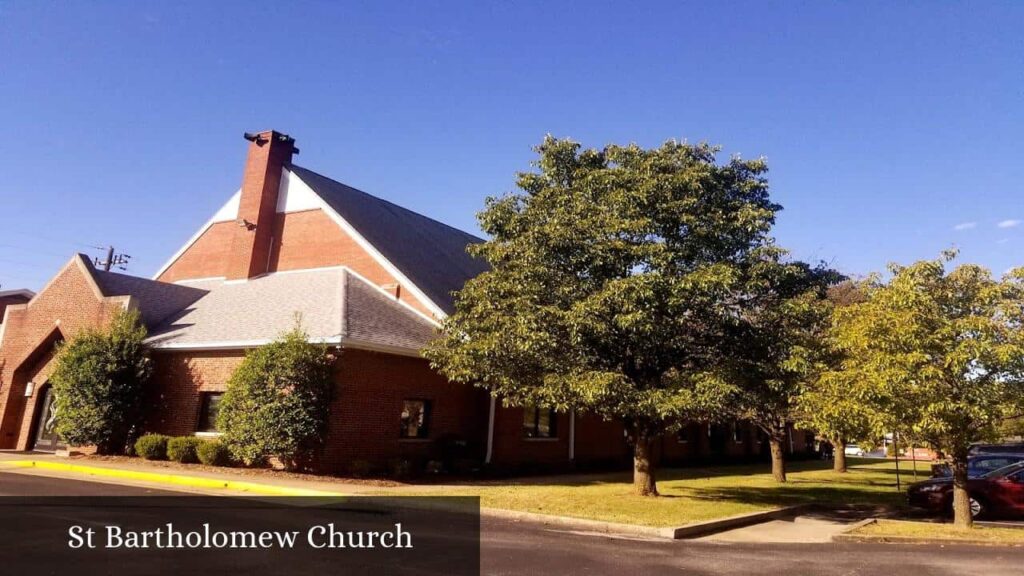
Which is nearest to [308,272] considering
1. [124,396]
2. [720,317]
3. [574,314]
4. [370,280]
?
[370,280]

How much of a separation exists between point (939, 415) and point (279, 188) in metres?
24.8

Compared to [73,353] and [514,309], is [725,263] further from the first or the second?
[73,353]

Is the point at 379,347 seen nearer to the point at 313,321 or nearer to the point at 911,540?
the point at 313,321

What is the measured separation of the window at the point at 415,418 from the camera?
19797mm

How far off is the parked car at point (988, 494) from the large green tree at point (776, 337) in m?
3.88

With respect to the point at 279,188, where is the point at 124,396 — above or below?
below

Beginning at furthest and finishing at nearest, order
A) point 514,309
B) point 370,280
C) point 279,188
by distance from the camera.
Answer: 1. point 279,188
2. point 370,280
3. point 514,309

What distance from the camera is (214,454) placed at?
688 inches

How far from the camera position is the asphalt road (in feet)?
27.5

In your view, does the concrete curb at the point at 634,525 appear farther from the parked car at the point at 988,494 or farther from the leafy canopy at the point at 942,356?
the parked car at the point at 988,494

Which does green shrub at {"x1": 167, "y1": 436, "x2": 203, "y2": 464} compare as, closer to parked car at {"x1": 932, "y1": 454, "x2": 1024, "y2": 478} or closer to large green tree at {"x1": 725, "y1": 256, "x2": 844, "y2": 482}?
large green tree at {"x1": 725, "y1": 256, "x2": 844, "y2": 482}

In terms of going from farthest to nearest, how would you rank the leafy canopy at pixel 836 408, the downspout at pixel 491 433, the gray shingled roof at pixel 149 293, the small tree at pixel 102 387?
the gray shingled roof at pixel 149 293
the downspout at pixel 491 433
the small tree at pixel 102 387
the leafy canopy at pixel 836 408

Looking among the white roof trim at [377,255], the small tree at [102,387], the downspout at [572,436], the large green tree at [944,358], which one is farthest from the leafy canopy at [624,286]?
the small tree at [102,387]

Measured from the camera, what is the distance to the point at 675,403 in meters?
12.9
